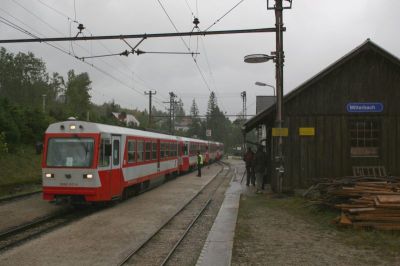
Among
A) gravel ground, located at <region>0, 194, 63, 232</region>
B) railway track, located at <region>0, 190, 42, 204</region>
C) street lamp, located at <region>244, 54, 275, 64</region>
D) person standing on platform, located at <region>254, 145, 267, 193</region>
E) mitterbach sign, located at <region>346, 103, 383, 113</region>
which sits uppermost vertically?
street lamp, located at <region>244, 54, 275, 64</region>

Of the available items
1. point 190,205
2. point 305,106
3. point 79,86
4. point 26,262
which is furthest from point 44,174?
point 79,86

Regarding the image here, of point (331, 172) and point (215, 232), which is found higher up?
point (331, 172)

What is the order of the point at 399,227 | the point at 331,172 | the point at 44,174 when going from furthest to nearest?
1. the point at 331,172
2. the point at 44,174
3. the point at 399,227

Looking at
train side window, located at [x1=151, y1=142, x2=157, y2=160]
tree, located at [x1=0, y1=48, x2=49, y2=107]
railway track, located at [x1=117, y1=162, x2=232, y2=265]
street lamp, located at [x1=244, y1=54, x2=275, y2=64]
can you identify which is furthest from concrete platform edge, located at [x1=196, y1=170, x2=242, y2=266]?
tree, located at [x1=0, y1=48, x2=49, y2=107]

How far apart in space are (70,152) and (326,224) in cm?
754

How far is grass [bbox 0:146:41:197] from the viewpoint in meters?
20.5

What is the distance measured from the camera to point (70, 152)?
14.2 metres

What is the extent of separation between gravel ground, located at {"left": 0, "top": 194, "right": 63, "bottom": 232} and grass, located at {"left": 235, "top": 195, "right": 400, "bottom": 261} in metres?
5.73

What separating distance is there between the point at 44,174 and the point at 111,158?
2.04 metres

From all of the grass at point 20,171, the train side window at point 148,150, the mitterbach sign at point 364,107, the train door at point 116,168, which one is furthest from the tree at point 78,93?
the mitterbach sign at point 364,107

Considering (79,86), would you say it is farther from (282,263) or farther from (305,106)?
(282,263)

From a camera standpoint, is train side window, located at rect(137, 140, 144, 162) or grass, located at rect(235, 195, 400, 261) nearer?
grass, located at rect(235, 195, 400, 261)

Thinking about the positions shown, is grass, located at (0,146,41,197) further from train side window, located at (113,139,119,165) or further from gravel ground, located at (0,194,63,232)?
train side window, located at (113,139,119,165)

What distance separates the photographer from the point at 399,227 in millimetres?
10586
